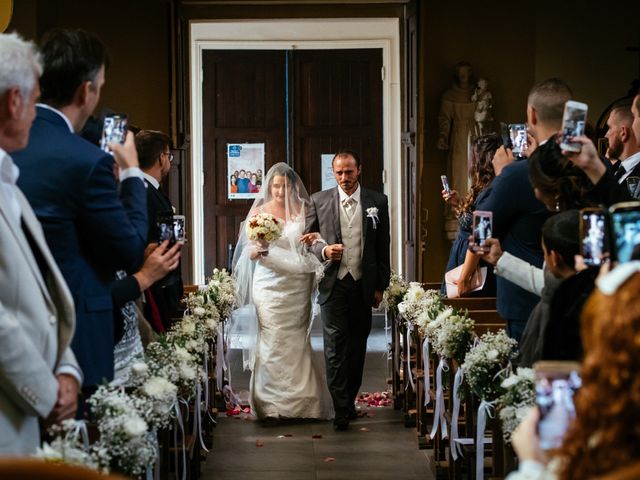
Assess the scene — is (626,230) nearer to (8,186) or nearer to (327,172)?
(8,186)

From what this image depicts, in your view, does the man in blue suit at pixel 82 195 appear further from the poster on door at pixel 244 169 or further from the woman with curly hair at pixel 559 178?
the poster on door at pixel 244 169

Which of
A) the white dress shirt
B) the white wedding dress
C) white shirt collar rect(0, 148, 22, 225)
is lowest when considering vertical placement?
the white wedding dress

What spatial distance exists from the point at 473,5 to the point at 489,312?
6006 mm

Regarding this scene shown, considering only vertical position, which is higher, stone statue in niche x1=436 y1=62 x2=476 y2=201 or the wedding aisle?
Result: stone statue in niche x1=436 y1=62 x2=476 y2=201

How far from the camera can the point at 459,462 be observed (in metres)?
6.27

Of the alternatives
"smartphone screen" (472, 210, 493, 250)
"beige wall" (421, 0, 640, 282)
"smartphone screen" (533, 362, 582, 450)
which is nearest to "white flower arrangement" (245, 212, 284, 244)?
"beige wall" (421, 0, 640, 282)

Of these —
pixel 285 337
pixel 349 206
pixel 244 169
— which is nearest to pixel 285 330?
pixel 285 337

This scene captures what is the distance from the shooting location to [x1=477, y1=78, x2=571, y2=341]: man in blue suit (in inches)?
186

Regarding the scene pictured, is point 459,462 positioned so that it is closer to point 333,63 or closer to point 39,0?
point 39,0

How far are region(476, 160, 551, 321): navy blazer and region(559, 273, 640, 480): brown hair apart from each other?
3065 millimetres


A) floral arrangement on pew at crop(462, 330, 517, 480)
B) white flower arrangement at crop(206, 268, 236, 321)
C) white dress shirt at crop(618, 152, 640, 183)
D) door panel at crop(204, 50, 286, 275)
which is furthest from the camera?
door panel at crop(204, 50, 286, 275)

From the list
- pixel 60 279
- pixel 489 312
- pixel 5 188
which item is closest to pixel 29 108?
pixel 5 188

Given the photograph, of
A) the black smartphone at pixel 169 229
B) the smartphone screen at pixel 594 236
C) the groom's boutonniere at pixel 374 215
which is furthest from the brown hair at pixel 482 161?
the smartphone screen at pixel 594 236

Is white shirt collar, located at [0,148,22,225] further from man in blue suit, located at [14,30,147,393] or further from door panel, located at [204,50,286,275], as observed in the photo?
door panel, located at [204,50,286,275]
